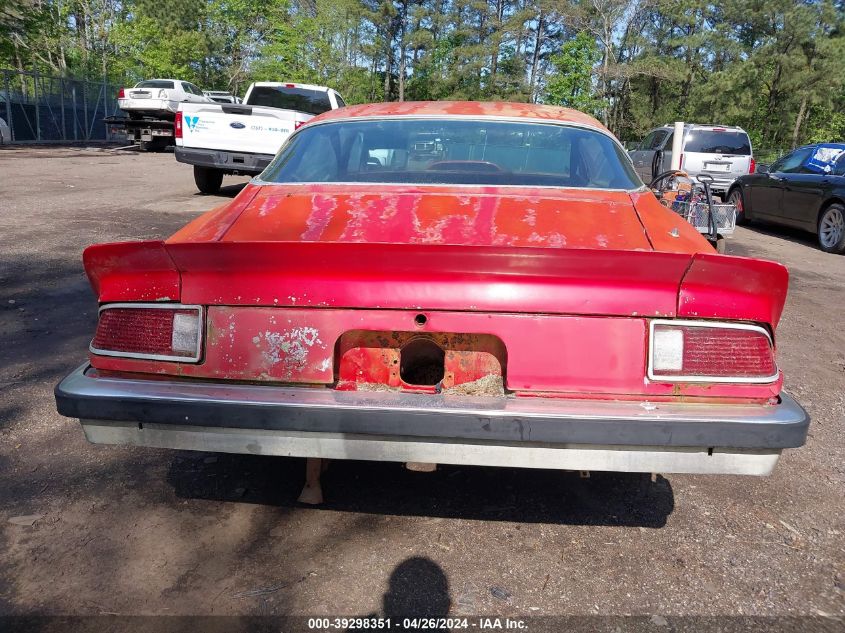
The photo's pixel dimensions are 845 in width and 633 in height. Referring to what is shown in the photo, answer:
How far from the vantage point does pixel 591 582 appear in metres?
2.36

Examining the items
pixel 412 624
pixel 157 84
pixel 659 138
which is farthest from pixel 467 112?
pixel 157 84

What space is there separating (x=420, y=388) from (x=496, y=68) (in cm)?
5464

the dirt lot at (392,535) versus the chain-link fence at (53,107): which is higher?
the chain-link fence at (53,107)

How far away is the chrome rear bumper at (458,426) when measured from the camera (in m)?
2.07

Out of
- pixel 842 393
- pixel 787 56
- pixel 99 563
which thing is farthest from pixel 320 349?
pixel 787 56

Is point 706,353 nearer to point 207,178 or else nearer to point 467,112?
point 467,112

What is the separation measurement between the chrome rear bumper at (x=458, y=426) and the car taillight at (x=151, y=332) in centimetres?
12

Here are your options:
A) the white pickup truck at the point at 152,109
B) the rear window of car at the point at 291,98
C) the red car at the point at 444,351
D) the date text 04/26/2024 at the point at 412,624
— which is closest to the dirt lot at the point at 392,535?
the date text 04/26/2024 at the point at 412,624

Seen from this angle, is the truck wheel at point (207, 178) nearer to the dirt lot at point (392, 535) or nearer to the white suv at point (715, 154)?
the dirt lot at point (392, 535)

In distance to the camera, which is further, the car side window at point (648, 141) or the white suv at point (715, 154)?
the car side window at point (648, 141)

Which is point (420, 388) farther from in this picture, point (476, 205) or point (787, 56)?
point (787, 56)

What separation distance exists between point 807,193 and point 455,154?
31.4ft

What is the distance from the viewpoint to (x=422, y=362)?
234 cm

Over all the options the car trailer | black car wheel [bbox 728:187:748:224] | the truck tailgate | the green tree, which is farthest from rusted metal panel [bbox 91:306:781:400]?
the green tree
